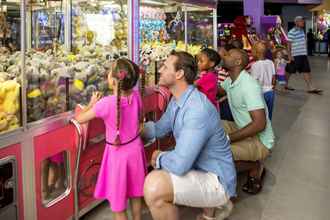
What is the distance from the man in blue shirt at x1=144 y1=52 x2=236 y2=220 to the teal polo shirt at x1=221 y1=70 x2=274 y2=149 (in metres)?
0.81

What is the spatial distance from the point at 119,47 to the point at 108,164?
1.21m

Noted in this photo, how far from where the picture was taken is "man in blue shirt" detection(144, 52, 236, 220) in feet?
7.04

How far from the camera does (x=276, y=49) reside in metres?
7.65

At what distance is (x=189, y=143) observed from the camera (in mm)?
2113

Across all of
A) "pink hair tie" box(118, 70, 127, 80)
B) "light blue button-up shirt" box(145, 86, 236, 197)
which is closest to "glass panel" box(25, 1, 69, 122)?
"pink hair tie" box(118, 70, 127, 80)

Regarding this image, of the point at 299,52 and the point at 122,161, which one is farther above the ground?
the point at 299,52

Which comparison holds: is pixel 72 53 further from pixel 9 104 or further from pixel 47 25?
pixel 9 104

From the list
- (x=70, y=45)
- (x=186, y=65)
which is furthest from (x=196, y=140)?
(x=70, y=45)

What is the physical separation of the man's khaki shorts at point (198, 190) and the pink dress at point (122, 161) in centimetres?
31

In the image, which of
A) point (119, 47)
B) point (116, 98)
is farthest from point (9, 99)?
point (119, 47)

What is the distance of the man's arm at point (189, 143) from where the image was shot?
2117 millimetres

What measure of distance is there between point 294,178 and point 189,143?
1.89 m

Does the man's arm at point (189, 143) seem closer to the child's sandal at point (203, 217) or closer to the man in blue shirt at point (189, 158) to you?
the man in blue shirt at point (189, 158)

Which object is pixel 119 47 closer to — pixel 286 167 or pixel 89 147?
pixel 89 147
